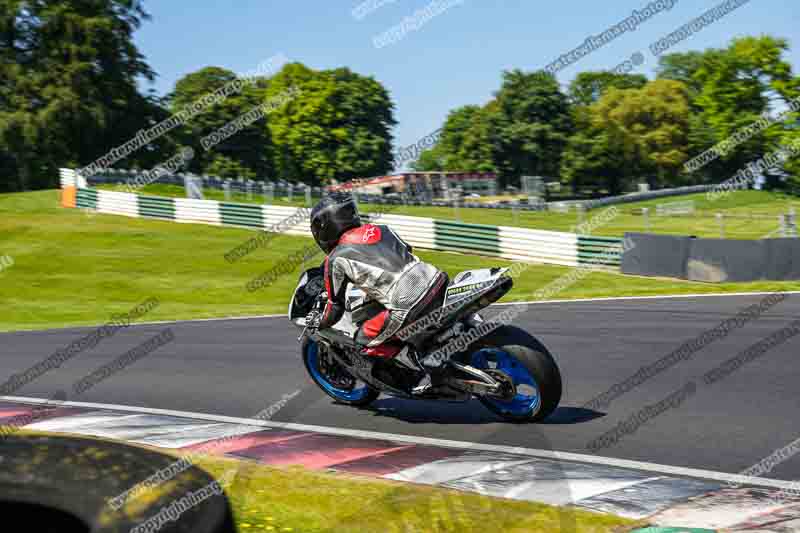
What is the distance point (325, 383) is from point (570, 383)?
2.23 metres

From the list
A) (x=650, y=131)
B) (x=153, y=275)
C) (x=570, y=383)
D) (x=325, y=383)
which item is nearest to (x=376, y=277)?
(x=325, y=383)

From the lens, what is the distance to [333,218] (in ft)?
22.5

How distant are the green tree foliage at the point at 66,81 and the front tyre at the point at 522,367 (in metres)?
51.7

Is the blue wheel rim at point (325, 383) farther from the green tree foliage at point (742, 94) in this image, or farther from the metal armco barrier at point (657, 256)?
the green tree foliage at point (742, 94)

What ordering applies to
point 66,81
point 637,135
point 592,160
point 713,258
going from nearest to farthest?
point 713,258
point 66,81
point 592,160
point 637,135

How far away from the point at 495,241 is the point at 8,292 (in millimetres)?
12493

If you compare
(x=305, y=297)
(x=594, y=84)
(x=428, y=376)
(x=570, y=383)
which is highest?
(x=594, y=84)

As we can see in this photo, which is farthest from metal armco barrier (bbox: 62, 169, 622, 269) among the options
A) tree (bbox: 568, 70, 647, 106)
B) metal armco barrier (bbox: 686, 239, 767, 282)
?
tree (bbox: 568, 70, 647, 106)

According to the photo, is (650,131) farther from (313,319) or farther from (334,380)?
(313,319)

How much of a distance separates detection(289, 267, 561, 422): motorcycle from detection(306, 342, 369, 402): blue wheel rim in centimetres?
45

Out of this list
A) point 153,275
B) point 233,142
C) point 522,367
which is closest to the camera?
point 522,367

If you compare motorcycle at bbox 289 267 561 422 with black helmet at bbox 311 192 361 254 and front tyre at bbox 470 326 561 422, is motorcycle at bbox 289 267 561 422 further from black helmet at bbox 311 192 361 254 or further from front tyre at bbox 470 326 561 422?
black helmet at bbox 311 192 361 254

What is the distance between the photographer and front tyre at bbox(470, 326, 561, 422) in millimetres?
6266

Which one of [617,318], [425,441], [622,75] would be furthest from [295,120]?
[425,441]
